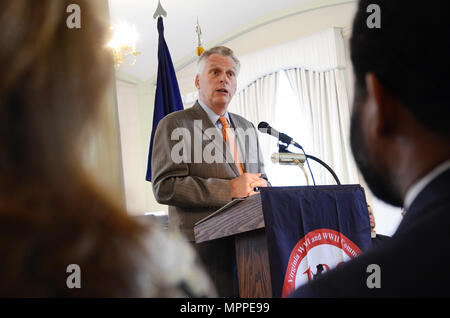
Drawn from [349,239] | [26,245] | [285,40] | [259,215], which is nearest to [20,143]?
[26,245]

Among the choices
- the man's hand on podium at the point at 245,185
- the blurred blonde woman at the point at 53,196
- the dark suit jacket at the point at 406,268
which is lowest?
the dark suit jacket at the point at 406,268

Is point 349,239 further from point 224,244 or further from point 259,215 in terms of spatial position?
point 224,244

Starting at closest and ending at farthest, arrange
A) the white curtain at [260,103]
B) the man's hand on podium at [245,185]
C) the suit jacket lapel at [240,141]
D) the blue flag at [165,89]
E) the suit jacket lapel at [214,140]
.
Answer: the man's hand on podium at [245,185] < the suit jacket lapel at [214,140] < the suit jacket lapel at [240,141] < the blue flag at [165,89] < the white curtain at [260,103]

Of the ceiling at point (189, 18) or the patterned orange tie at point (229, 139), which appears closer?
the patterned orange tie at point (229, 139)

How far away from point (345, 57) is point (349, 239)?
4.90m

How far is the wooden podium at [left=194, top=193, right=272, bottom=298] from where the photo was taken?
1.82 meters

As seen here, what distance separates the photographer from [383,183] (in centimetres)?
76

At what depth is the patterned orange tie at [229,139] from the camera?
2.69 m

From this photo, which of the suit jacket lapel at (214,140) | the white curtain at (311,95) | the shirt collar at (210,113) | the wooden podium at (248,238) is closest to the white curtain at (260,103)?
the white curtain at (311,95)

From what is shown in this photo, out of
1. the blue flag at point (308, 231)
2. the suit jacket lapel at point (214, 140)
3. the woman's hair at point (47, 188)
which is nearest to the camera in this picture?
the woman's hair at point (47, 188)

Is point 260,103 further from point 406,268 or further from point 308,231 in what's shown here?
point 406,268

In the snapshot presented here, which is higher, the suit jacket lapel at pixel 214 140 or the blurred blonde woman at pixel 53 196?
the suit jacket lapel at pixel 214 140

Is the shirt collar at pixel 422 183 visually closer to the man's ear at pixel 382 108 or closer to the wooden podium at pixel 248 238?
the man's ear at pixel 382 108

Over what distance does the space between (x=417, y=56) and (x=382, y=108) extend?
0.29ft
